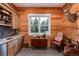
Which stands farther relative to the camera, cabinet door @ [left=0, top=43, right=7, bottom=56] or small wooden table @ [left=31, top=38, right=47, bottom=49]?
small wooden table @ [left=31, top=38, right=47, bottom=49]

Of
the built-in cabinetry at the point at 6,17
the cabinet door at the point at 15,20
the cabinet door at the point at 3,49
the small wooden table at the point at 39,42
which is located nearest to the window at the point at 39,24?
the small wooden table at the point at 39,42

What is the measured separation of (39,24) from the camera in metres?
5.21

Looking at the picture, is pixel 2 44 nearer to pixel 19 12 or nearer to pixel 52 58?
pixel 52 58

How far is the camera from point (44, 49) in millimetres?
5488

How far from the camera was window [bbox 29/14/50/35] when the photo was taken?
5230mm

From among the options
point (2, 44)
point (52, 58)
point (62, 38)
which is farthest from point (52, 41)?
point (52, 58)

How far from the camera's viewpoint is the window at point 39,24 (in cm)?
523

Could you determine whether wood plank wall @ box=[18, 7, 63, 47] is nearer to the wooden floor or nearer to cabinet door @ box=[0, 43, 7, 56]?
the wooden floor

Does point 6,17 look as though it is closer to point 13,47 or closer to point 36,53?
point 13,47

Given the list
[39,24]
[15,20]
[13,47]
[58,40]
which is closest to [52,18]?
[39,24]

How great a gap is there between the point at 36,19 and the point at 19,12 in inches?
29.8

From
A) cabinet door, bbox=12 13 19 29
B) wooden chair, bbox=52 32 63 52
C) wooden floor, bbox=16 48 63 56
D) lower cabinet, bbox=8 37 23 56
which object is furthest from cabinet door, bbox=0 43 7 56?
wooden chair, bbox=52 32 63 52

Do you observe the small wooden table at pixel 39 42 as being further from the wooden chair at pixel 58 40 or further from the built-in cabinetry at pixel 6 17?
the built-in cabinetry at pixel 6 17

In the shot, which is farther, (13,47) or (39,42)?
(39,42)
